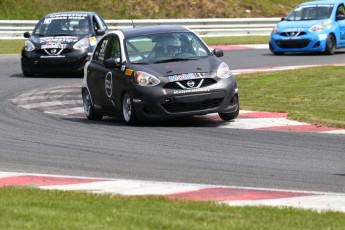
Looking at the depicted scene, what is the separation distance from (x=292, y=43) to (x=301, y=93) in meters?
10.3

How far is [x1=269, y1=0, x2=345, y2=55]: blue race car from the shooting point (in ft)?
96.5

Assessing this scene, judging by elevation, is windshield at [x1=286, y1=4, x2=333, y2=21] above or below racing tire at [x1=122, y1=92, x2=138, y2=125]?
below

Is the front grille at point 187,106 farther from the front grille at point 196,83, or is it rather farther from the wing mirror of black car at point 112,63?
the wing mirror of black car at point 112,63

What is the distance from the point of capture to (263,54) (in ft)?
100.0

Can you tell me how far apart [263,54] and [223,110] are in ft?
51.5

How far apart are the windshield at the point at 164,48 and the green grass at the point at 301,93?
5.25 ft

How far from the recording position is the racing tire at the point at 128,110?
15.1m

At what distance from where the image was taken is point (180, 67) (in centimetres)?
1506

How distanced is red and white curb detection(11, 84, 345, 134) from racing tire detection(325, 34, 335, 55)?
957cm

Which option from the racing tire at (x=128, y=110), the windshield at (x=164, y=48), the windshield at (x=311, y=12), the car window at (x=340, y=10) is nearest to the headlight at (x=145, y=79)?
the racing tire at (x=128, y=110)

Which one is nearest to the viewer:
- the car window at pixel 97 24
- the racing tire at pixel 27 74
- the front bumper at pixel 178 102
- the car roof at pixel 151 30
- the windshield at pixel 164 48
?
the front bumper at pixel 178 102

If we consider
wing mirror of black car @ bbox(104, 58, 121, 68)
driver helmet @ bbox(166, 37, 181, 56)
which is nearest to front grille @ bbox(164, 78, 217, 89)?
driver helmet @ bbox(166, 37, 181, 56)

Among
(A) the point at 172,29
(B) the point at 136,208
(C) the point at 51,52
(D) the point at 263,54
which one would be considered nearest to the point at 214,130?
(A) the point at 172,29

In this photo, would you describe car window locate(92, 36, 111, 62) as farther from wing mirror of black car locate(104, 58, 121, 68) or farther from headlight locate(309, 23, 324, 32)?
headlight locate(309, 23, 324, 32)
